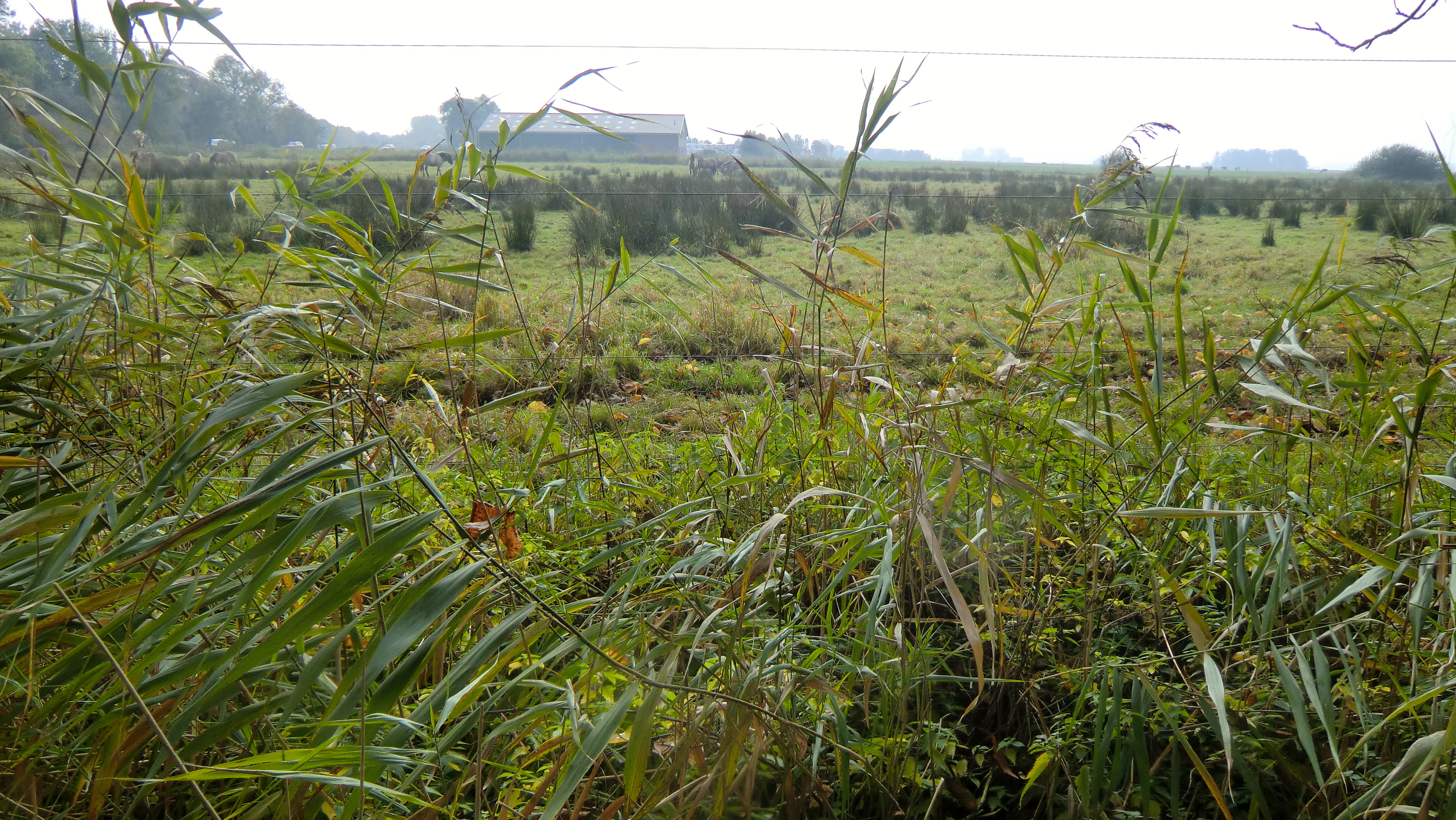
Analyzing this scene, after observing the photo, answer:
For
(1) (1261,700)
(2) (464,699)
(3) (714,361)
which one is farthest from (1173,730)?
(3) (714,361)

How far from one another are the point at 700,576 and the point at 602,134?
958 millimetres

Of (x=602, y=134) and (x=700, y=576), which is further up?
(x=602, y=134)

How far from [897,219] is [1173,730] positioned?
1427mm

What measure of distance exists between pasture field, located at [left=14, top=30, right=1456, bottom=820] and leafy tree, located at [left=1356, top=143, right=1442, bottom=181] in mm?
9713

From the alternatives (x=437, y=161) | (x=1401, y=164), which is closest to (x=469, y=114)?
(x=437, y=161)

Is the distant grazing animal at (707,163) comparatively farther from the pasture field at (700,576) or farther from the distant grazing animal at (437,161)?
the pasture field at (700,576)

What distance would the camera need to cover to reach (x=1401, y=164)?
9.53 meters

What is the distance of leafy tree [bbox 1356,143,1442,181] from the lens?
898cm

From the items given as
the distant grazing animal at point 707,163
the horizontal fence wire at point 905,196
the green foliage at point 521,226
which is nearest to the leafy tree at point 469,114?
the horizontal fence wire at point 905,196

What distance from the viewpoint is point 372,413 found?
4.16ft

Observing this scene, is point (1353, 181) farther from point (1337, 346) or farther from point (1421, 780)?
point (1421, 780)

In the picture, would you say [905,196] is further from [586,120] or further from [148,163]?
[586,120]

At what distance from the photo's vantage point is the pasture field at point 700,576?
40.6 inches

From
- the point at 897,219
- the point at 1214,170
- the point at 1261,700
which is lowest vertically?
the point at 1261,700
